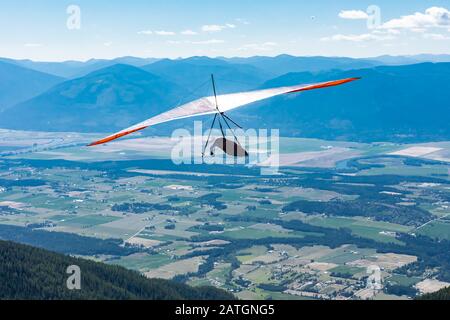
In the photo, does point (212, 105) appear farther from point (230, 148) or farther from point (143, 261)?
point (143, 261)

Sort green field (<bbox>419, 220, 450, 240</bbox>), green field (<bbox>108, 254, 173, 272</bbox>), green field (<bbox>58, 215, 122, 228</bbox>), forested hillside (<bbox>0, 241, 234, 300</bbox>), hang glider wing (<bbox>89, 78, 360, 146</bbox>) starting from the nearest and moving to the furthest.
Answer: hang glider wing (<bbox>89, 78, 360, 146</bbox>), forested hillside (<bbox>0, 241, 234, 300</bbox>), green field (<bbox>108, 254, 173, 272</bbox>), green field (<bbox>419, 220, 450, 240</bbox>), green field (<bbox>58, 215, 122, 228</bbox>)

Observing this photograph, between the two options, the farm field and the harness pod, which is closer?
the harness pod

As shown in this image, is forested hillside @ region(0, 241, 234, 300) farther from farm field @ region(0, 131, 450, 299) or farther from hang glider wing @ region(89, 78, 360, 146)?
hang glider wing @ region(89, 78, 360, 146)

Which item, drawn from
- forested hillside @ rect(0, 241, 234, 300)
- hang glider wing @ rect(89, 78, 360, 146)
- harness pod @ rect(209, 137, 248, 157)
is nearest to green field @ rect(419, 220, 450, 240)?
forested hillside @ rect(0, 241, 234, 300)

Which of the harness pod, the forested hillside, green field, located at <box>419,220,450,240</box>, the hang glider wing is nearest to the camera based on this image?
the hang glider wing

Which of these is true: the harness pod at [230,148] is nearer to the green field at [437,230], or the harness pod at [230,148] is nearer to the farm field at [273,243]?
the farm field at [273,243]

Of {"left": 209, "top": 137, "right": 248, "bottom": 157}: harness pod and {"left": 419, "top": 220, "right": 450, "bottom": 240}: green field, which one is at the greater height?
{"left": 209, "top": 137, "right": 248, "bottom": 157}: harness pod

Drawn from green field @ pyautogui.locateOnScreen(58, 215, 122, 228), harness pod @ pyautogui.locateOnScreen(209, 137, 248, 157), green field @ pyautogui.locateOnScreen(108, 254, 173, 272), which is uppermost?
harness pod @ pyautogui.locateOnScreen(209, 137, 248, 157)

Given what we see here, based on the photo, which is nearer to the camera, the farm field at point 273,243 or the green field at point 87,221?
the farm field at point 273,243

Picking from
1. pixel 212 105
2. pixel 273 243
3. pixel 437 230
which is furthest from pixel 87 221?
pixel 212 105

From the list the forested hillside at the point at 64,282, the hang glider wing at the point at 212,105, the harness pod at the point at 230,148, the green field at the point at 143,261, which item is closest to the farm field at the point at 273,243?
the green field at the point at 143,261

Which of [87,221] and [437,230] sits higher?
[87,221]
